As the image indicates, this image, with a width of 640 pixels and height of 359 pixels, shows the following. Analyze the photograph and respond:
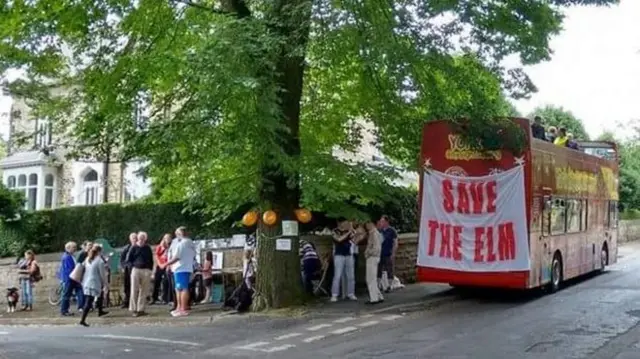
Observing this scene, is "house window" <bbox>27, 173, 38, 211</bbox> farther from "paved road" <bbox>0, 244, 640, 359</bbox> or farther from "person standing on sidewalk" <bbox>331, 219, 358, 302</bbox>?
"person standing on sidewalk" <bbox>331, 219, 358, 302</bbox>

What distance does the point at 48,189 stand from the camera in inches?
1785

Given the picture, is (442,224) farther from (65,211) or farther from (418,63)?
(65,211)

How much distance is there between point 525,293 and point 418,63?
244 inches

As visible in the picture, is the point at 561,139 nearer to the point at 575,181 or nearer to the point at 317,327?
the point at 575,181

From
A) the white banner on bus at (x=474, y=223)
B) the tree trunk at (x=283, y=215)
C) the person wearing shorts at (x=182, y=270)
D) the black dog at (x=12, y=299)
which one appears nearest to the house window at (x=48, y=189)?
the black dog at (x=12, y=299)

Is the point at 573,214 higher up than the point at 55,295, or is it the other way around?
the point at 573,214

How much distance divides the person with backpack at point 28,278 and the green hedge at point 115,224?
15.0 ft

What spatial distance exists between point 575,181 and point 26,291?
15.1 m

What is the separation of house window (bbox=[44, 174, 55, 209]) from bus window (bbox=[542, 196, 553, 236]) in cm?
3354

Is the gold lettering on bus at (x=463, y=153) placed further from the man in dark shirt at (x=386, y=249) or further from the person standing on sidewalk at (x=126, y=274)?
the person standing on sidewalk at (x=126, y=274)

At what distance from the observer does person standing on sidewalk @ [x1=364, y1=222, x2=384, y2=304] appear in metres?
17.4

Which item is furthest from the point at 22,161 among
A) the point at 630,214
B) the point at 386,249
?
the point at 630,214

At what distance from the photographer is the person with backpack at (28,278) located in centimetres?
2208

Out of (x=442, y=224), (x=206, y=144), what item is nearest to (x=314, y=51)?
(x=206, y=144)
